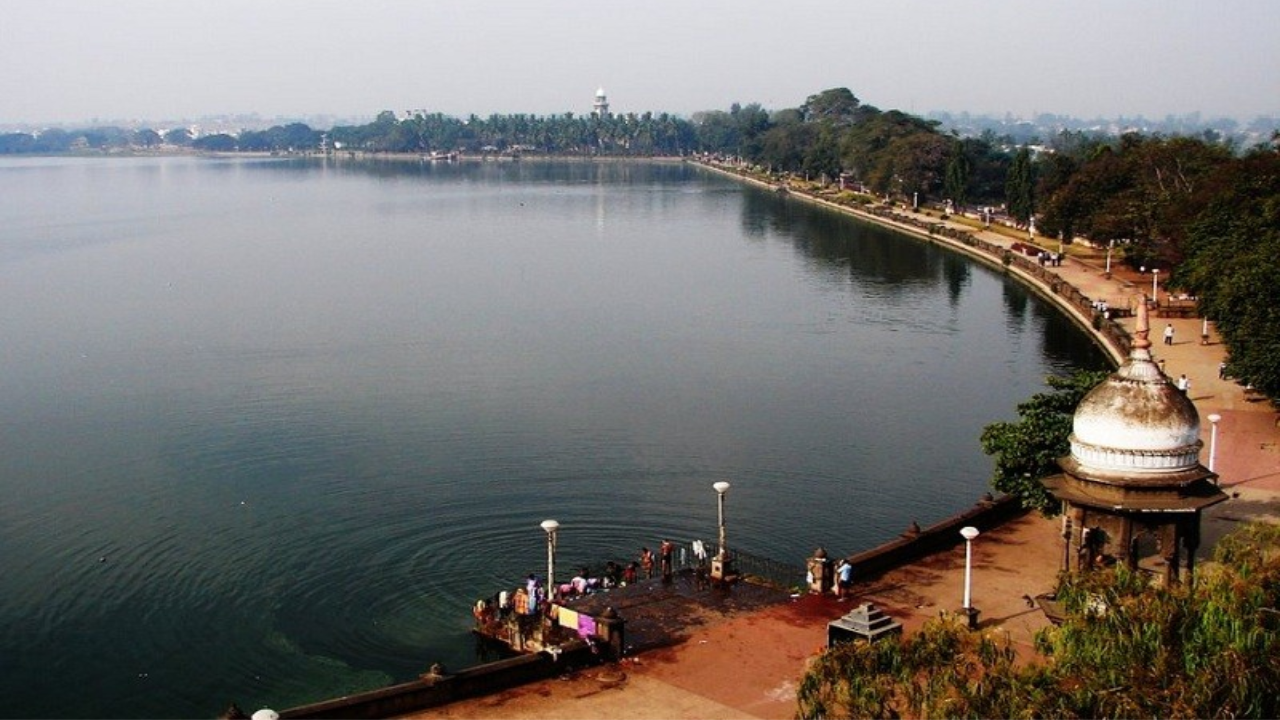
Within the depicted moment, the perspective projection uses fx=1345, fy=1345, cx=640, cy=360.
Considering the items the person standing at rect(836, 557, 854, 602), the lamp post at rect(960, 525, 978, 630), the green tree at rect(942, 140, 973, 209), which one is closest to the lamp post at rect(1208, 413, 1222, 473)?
the lamp post at rect(960, 525, 978, 630)

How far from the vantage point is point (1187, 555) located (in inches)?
805

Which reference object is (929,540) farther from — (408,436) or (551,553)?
(408,436)

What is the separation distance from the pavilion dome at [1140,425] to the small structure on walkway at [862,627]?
151 inches

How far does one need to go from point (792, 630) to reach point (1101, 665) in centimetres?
1001

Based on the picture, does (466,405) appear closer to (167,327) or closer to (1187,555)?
(167,327)

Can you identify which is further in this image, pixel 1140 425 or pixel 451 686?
pixel 1140 425

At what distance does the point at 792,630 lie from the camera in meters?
21.9

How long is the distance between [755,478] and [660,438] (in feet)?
15.0

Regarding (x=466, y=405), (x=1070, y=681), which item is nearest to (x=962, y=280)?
(x=466, y=405)

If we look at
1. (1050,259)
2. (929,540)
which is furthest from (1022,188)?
(929,540)

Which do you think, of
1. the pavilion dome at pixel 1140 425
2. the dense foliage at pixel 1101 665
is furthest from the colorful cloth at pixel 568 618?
the dense foliage at pixel 1101 665

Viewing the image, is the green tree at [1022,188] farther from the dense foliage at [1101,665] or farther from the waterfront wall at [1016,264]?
the dense foliage at [1101,665]

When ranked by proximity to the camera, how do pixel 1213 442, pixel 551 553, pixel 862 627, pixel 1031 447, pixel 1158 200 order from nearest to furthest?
pixel 862 627 → pixel 551 553 → pixel 1031 447 → pixel 1213 442 → pixel 1158 200

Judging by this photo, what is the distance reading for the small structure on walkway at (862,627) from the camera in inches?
750
